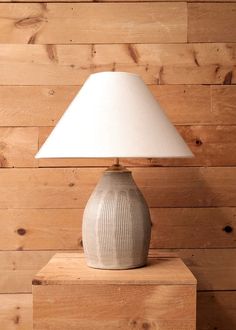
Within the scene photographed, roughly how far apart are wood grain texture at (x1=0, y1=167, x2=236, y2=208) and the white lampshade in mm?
370

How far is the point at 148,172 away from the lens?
5.40ft

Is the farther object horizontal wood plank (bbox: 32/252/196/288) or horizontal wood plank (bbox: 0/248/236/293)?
horizontal wood plank (bbox: 0/248/236/293)

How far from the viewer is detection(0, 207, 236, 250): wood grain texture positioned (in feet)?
5.40

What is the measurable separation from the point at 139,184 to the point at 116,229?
370 millimetres

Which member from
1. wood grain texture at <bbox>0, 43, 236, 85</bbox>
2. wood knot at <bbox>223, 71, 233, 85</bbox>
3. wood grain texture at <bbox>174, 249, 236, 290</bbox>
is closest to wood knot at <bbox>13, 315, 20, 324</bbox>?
wood grain texture at <bbox>174, 249, 236, 290</bbox>

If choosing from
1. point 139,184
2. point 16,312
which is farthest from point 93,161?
point 16,312

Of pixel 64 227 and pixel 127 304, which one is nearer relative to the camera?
pixel 127 304

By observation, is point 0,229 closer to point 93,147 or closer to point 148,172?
point 148,172

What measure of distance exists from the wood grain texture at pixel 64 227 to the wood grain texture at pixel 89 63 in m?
0.41

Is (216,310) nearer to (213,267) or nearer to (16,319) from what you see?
(213,267)

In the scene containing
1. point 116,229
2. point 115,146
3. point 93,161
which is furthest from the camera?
point 93,161

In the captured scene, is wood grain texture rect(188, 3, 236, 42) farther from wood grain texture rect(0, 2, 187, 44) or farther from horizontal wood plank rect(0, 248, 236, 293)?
horizontal wood plank rect(0, 248, 236, 293)

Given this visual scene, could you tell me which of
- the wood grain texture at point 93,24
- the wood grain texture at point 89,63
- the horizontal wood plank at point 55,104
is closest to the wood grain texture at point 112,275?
the horizontal wood plank at point 55,104

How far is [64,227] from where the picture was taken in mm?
1647
